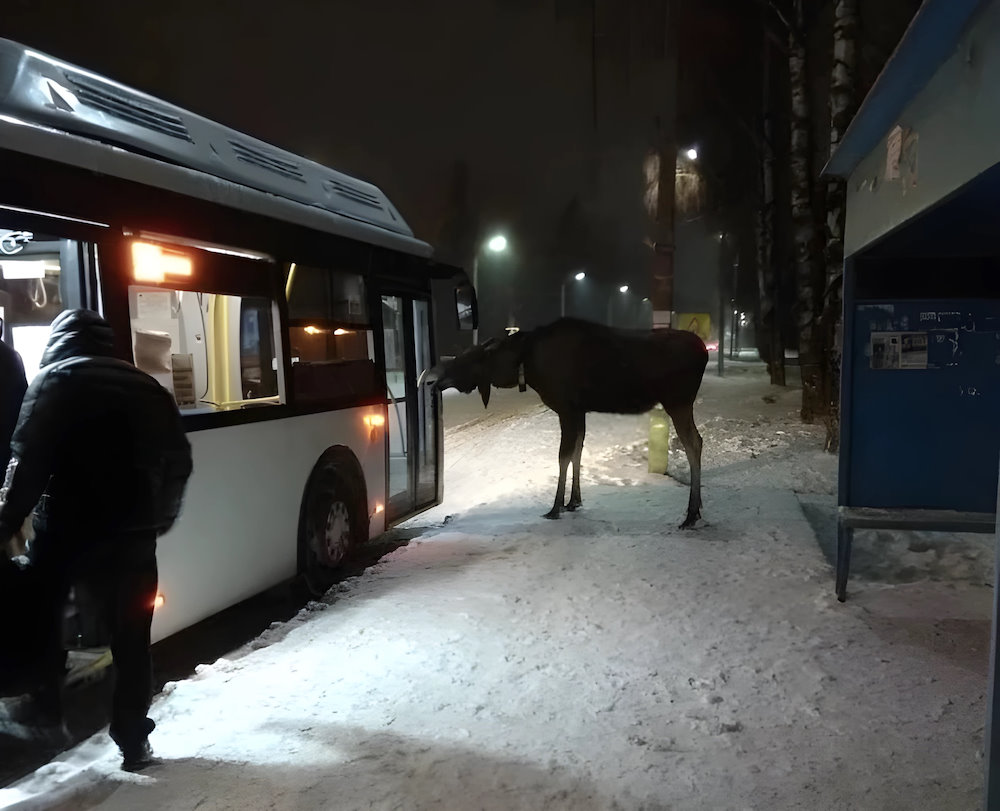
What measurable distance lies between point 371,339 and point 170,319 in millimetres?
1716

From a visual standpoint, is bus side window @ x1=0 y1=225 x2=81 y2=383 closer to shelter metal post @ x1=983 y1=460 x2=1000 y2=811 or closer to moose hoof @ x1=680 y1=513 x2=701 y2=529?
shelter metal post @ x1=983 y1=460 x2=1000 y2=811

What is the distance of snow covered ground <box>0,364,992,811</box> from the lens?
337 centimetres

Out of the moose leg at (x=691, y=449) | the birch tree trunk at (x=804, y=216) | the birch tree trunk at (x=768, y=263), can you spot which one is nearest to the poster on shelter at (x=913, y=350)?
the moose leg at (x=691, y=449)

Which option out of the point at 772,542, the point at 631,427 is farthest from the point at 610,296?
the point at 772,542

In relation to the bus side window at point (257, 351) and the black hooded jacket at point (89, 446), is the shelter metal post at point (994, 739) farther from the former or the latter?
the bus side window at point (257, 351)

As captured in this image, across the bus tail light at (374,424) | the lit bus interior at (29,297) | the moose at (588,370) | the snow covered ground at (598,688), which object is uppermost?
the lit bus interior at (29,297)

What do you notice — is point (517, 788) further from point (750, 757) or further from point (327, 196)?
point (327, 196)

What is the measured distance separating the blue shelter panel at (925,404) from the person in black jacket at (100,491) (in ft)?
15.4

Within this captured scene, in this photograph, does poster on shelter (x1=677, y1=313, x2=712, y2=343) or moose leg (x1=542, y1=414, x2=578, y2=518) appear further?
poster on shelter (x1=677, y1=313, x2=712, y2=343)

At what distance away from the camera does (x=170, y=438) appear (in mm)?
A: 3564

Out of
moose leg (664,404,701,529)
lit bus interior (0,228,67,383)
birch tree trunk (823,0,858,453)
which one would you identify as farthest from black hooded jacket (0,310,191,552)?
birch tree trunk (823,0,858,453)

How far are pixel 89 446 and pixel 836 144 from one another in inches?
443

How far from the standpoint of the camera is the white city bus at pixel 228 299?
4.10m

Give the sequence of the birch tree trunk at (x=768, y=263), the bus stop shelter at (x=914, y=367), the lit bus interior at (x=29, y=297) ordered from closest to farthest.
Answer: the lit bus interior at (x=29, y=297) < the bus stop shelter at (x=914, y=367) < the birch tree trunk at (x=768, y=263)
